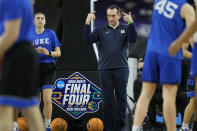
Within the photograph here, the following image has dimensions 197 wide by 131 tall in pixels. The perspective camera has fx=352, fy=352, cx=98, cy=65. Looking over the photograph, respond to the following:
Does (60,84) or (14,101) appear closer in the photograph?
(14,101)

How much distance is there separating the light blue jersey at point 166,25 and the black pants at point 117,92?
7.16 feet

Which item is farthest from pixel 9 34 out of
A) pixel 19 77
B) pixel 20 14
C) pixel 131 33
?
pixel 131 33

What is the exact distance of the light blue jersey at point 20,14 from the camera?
120 inches

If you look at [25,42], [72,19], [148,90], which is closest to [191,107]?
[148,90]

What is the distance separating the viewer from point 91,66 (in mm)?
7758

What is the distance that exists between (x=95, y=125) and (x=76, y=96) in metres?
0.89

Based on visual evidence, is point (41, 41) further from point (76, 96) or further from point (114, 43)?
point (76, 96)

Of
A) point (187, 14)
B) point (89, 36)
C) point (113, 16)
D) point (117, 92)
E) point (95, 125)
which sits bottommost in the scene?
point (95, 125)

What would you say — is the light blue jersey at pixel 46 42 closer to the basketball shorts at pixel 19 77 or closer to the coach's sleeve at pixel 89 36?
the coach's sleeve at pixel 89 36

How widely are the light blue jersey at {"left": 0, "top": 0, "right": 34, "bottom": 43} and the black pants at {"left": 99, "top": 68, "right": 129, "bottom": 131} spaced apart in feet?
11.2

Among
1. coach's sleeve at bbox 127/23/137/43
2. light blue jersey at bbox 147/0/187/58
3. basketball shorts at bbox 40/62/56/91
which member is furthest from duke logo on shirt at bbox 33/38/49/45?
light blue jersey at bbox 147/0/187/58

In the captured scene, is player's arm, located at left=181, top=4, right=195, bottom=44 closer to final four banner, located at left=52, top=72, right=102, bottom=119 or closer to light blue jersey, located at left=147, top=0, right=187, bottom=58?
light blue jersey, located at left=147, top=0, right=187, bottom=58

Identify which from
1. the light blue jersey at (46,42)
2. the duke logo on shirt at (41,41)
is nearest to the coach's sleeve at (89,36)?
the light blue jersey at (46,42)

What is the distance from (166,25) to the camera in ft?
14.2
